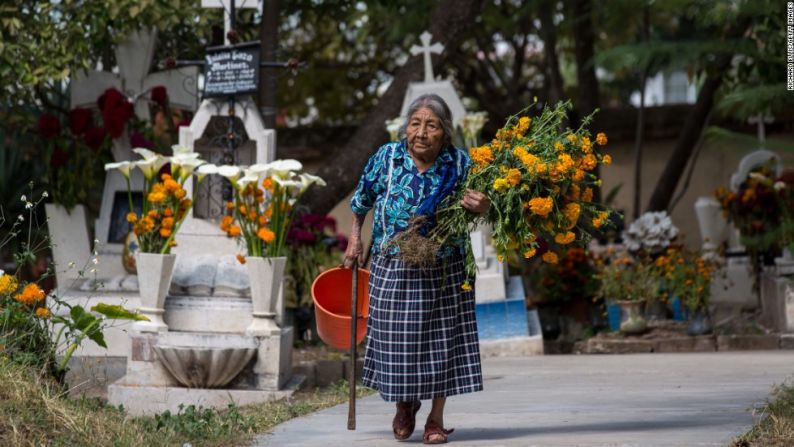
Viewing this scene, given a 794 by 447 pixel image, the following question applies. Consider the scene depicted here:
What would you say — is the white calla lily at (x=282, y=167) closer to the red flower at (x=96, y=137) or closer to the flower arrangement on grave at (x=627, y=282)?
the red flower at (x=96, y=137)

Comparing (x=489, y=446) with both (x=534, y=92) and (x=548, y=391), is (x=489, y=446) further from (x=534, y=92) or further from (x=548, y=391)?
(x=534, y=92)

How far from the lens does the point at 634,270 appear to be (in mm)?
12539

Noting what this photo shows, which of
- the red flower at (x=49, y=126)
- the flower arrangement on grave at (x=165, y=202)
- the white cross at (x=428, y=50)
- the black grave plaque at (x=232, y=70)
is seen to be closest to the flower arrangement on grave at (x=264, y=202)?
the flower arrangement on grave at (x=165, y=202)

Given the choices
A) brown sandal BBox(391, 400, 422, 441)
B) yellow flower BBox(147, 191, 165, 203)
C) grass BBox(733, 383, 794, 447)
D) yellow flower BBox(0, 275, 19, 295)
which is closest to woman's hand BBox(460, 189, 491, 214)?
brown sandal BBox(391, 400, 422, 441)

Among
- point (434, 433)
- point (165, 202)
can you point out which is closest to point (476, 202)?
point (434, 433)

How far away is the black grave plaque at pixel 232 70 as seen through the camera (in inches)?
384

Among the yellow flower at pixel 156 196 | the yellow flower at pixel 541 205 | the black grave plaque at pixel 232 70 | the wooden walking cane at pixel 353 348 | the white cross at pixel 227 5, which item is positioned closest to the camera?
the yellow flower at pixel 541 205

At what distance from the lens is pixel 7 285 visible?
21.3 feet

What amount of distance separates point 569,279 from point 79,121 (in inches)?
194

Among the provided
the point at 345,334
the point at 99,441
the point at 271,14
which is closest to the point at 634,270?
the point at 271,14

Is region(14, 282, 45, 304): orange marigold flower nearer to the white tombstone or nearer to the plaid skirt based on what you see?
the plaid skirt

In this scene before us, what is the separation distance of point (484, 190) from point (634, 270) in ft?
21.9

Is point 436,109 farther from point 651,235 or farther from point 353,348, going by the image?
point 651,235

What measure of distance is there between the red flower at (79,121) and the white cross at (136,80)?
455 millimetres
